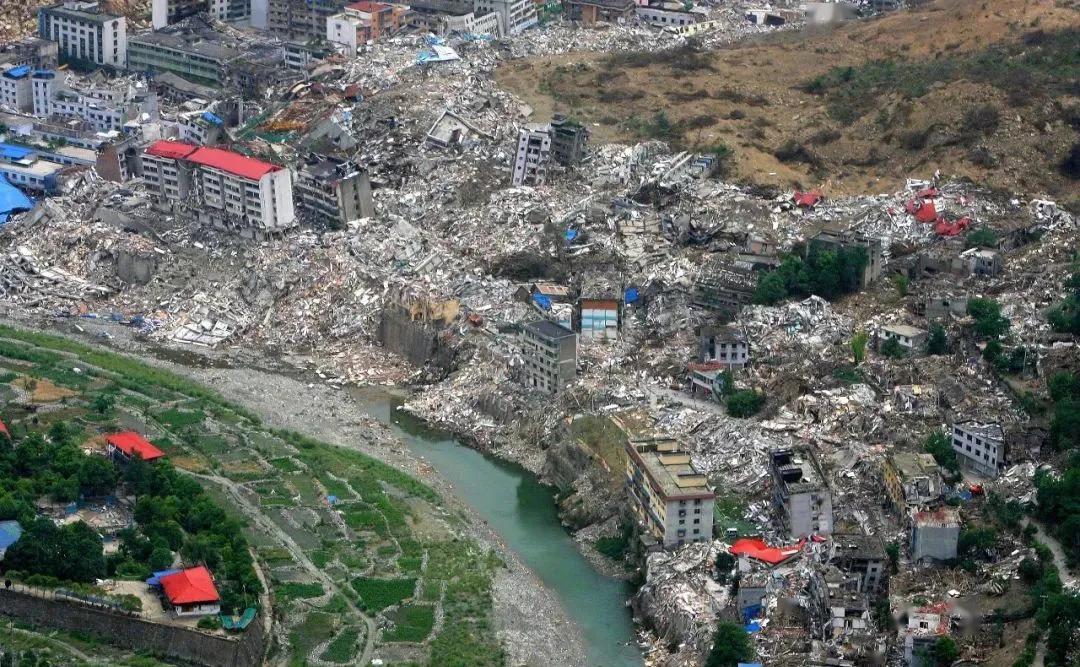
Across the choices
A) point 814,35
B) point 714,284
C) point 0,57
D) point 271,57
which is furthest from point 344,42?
point 714,284

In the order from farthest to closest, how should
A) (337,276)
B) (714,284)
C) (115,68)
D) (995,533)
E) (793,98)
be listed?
(115,68)
(793,98)
(337,276)
(714,284)
(995,533)

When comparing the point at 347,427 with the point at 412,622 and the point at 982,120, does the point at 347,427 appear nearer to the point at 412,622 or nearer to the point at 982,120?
the point at 412,622

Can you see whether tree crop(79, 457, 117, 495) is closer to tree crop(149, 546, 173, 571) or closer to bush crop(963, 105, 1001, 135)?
tree crop(149, 546, 173, 571)

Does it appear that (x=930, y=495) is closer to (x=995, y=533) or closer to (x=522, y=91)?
(x=995, y=533)

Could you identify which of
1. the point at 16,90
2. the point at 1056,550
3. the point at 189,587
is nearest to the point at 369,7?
the point at 16,90

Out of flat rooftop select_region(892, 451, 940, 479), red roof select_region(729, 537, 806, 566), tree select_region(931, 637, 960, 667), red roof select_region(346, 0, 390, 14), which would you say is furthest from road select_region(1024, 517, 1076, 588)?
red roof select_region(346, 0, 390, 14)

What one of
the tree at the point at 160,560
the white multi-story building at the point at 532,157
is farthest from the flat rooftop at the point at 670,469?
the white multi-story building at the point at 532,157
